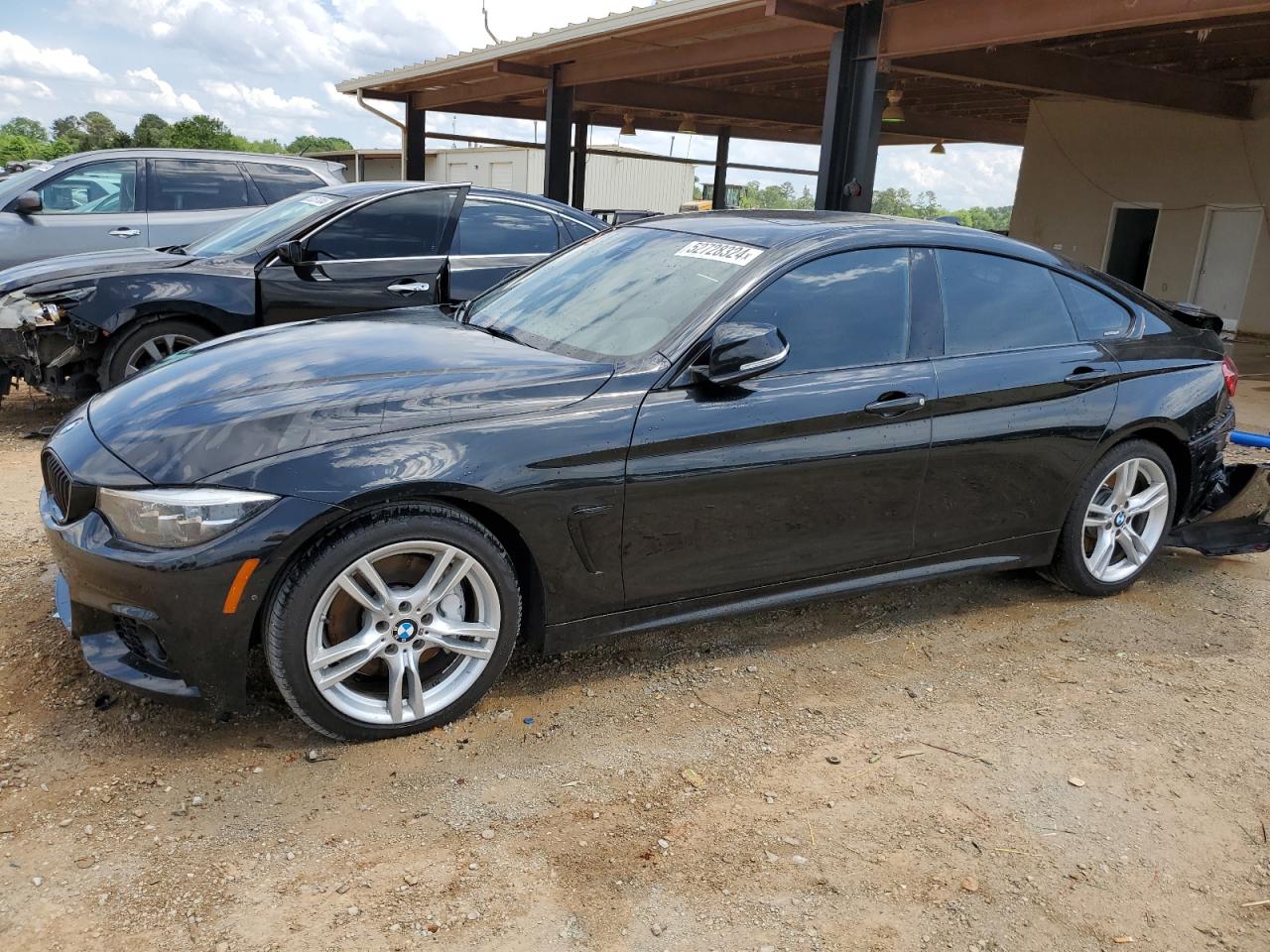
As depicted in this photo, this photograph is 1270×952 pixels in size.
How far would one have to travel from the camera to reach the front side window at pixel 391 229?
6.47m

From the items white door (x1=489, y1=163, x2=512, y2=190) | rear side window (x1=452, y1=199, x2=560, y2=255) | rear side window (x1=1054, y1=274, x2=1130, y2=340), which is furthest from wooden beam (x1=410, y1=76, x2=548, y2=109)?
white door (x1=489, y1=163, x2=512, y2=190)

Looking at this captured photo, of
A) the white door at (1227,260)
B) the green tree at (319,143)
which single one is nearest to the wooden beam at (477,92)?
the white door at (1227,260)

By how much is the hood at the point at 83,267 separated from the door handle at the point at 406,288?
4.16 feet

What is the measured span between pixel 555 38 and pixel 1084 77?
264 inches

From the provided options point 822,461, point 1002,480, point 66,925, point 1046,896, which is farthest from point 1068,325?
point 66,925

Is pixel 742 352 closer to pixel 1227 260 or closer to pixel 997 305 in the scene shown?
pixel 997 305

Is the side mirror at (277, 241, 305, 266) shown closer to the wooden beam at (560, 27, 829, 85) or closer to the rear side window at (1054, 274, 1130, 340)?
the rear side window at (1054, 274, 1130, 340)

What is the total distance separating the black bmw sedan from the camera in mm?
2740

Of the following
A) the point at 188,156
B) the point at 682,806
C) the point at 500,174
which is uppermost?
the point at 500,174

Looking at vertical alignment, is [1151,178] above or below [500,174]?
above

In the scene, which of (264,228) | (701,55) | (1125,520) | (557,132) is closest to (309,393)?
(1125,520)

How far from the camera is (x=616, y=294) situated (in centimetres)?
368

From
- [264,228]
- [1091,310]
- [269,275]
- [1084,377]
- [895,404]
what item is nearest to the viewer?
[895,404]

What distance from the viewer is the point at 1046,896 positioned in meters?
2.52
